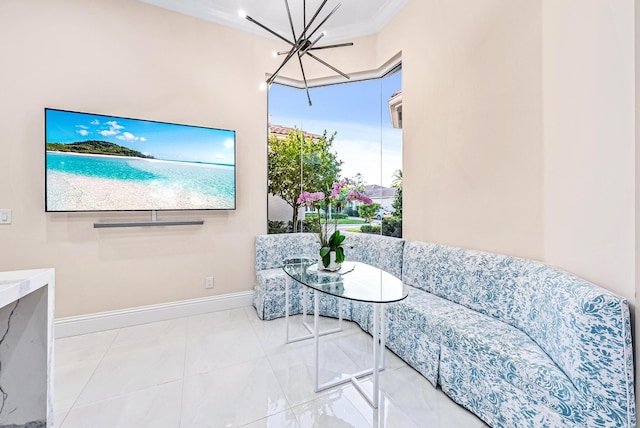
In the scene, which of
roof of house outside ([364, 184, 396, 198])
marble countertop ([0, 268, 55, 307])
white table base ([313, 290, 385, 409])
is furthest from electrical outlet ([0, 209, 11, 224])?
roof of house outside ([364, 184, 396, 198])

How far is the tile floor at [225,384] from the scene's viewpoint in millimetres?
1474

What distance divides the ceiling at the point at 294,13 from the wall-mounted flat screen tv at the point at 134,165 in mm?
1251

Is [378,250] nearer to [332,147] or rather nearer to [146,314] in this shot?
[332,147]

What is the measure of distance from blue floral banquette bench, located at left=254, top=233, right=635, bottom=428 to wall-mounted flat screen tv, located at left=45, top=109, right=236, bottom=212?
2020mm

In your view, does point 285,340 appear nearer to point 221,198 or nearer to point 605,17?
point 221,198

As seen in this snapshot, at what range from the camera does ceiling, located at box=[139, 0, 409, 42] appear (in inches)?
108

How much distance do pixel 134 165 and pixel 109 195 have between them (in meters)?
0.34

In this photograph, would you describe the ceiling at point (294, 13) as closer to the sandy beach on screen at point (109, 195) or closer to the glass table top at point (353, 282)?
the sandy beach on screen at point (109, 195)

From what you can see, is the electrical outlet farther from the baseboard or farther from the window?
the window

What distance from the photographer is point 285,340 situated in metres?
2.31

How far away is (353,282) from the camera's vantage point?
181cm

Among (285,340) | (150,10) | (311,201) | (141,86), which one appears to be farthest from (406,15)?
(285,340)

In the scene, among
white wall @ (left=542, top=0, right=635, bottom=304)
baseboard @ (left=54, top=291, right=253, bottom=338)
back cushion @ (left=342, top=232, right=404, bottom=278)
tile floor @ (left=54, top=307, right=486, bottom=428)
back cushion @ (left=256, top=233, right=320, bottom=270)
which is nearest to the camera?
white wall @ (left=542, top=0, right=635, bottom=304)

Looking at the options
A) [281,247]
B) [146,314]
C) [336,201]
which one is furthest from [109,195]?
[336,201]
